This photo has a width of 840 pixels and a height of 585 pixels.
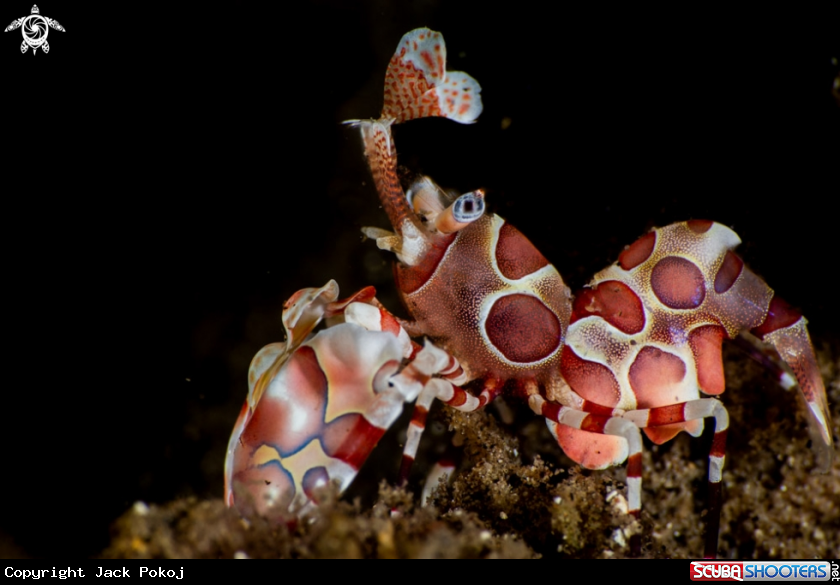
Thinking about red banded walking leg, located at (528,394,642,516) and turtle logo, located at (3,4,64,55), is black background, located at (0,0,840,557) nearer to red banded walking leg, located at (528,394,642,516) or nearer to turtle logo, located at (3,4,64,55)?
turtle logo, located at (3,4,64,55)

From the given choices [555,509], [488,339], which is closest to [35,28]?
[488,339]

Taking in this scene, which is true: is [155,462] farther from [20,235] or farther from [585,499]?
[585,499]

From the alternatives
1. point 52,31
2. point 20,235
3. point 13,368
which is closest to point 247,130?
point 52,31

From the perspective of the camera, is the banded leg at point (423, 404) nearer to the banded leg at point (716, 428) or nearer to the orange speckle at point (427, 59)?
the banded leg at point (716, 428)

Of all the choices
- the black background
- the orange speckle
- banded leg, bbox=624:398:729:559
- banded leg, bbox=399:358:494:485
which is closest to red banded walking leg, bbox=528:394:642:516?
banded leg, bbox=624:398:729:559

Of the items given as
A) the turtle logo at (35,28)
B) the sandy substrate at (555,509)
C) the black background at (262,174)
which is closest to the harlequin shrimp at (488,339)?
the sandy substrate at (555,509)
